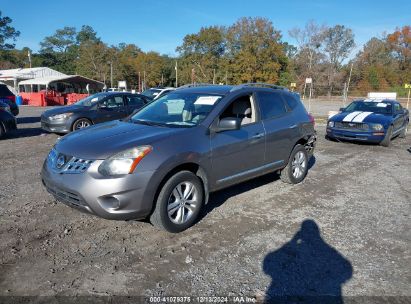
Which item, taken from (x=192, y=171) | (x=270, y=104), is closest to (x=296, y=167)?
(x=270, y=104)

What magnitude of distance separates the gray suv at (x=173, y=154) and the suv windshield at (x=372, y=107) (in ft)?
23.8

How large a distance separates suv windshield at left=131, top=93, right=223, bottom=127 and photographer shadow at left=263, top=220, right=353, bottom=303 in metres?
1.96

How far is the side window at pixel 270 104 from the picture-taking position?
5645 mm

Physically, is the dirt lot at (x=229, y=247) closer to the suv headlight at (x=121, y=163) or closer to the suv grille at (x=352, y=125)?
the suv headlight at (x=121, y=163)

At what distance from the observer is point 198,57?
71438 millimetres

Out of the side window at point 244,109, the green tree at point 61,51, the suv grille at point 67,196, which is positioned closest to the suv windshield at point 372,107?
the side window at point 244,109

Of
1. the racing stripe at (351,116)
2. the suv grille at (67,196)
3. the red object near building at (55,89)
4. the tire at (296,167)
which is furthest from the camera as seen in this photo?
the red object near building at (55,89)

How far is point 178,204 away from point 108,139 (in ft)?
3.70

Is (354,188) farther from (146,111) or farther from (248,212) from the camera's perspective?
(146,111)

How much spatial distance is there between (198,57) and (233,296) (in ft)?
234

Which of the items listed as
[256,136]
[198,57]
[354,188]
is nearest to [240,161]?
[256,136]

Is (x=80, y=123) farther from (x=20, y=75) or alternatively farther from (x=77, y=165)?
(x=20, y=75)

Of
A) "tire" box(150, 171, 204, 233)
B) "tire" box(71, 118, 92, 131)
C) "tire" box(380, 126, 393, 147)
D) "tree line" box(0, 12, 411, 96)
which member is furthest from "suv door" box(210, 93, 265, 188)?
"tree line" box(0, 12, 411, 96)

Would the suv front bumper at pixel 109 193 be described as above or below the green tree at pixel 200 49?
below
